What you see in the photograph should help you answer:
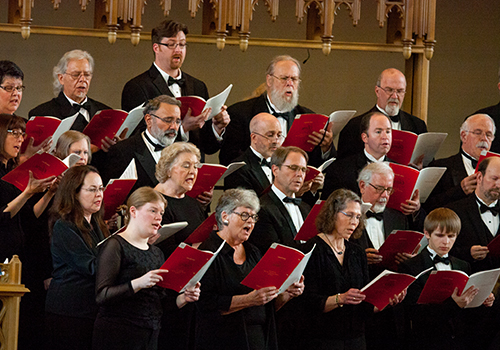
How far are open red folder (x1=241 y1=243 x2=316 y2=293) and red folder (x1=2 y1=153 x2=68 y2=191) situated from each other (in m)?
1.13

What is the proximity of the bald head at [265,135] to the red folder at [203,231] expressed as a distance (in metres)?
0.97

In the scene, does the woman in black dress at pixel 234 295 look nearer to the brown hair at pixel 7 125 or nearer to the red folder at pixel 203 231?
the red folder at pixel 203 231

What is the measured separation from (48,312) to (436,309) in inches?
91.0

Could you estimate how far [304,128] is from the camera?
5.45m

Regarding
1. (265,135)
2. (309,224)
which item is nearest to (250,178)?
(265,135)

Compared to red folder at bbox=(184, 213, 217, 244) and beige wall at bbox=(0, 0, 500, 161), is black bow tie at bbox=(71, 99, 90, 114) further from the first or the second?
beige wall at bbox=(0, 0, 500, 161)

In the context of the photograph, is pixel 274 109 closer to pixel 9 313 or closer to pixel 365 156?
pixel 365 156

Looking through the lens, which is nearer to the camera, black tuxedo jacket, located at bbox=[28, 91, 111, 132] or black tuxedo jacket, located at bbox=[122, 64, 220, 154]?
black tuxedo jacket, located at bbox=[28, 91, 111, 132]

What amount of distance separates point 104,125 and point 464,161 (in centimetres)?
264

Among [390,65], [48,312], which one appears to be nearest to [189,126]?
[48,312]

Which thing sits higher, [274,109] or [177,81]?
[177,81]

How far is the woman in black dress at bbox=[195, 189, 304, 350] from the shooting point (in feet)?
14.0

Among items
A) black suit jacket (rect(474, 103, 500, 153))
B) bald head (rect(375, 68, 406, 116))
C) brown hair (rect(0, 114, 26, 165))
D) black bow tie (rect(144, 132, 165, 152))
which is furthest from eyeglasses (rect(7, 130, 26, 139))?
black suit jacket (rect(474, 103, 500, 153))

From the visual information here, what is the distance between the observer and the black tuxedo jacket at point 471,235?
214 inches
